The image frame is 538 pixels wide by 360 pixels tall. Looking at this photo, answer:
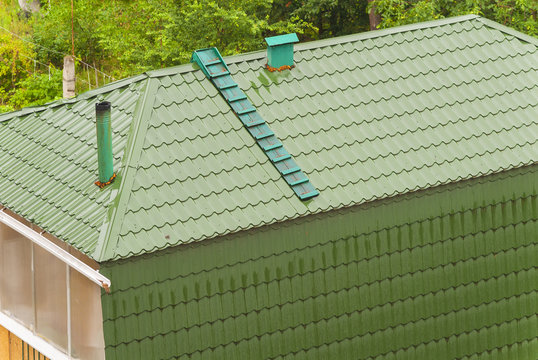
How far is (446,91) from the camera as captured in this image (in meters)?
15.9

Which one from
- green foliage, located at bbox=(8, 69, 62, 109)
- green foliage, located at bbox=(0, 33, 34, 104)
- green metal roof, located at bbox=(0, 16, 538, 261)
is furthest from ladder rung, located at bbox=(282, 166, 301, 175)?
green foliage, located at bbox=(0, 33, 34, 104)

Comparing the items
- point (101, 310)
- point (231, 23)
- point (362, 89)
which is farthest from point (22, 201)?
point (231, 23)

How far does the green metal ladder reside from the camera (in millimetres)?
13977

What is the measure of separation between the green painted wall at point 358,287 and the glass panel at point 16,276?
204cm

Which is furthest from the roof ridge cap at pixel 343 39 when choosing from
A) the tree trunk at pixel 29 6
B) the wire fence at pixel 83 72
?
the tree trunk at pixel 29 6

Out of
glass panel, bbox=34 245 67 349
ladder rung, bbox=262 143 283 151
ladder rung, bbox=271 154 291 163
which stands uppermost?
ladder rung, bbox=262 143 283 151

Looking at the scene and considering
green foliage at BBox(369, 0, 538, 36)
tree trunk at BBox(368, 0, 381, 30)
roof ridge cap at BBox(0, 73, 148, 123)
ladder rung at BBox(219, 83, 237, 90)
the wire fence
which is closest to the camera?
ladder rung at BBox(219, 83, 237, 90)

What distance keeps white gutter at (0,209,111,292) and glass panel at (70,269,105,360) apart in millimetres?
309

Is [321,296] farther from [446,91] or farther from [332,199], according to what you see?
[446,91]

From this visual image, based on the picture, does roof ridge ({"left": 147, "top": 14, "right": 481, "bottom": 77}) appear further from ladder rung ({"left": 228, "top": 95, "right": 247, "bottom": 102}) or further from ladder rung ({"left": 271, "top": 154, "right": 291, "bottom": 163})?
ladder rung ({"left": 271, "top": 154, "right": 291, "bottom": 163})

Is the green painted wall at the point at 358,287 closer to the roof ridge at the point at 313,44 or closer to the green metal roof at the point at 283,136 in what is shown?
the green metal roof at the point at 283,136

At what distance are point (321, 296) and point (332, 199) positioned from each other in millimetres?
1477

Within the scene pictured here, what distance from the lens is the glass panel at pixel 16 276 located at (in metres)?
13.9

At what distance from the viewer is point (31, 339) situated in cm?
1388
